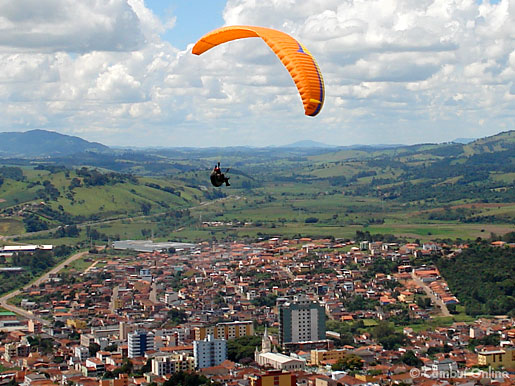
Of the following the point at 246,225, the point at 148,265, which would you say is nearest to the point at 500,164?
the point at 246,225

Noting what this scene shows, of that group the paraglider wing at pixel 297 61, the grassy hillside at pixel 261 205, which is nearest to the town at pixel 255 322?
the grassy hillside at pixel 261 205

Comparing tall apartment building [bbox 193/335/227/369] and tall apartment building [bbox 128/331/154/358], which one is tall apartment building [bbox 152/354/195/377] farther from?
tall apartment building [bbox 128/331/154/358]

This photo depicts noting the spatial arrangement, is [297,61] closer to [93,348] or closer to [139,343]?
[139,343]

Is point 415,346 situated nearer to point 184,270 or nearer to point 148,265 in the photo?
point 184,270

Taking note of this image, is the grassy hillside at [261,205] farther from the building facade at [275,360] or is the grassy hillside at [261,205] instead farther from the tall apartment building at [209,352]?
the tall apartment building at [209,352]

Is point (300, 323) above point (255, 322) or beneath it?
above

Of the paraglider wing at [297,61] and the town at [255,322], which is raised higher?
the paraglider wing at [297,61]

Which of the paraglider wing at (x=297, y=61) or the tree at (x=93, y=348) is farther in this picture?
the tree at (x=93, y=348)

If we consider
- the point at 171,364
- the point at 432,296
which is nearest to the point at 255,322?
the point at 171,364
